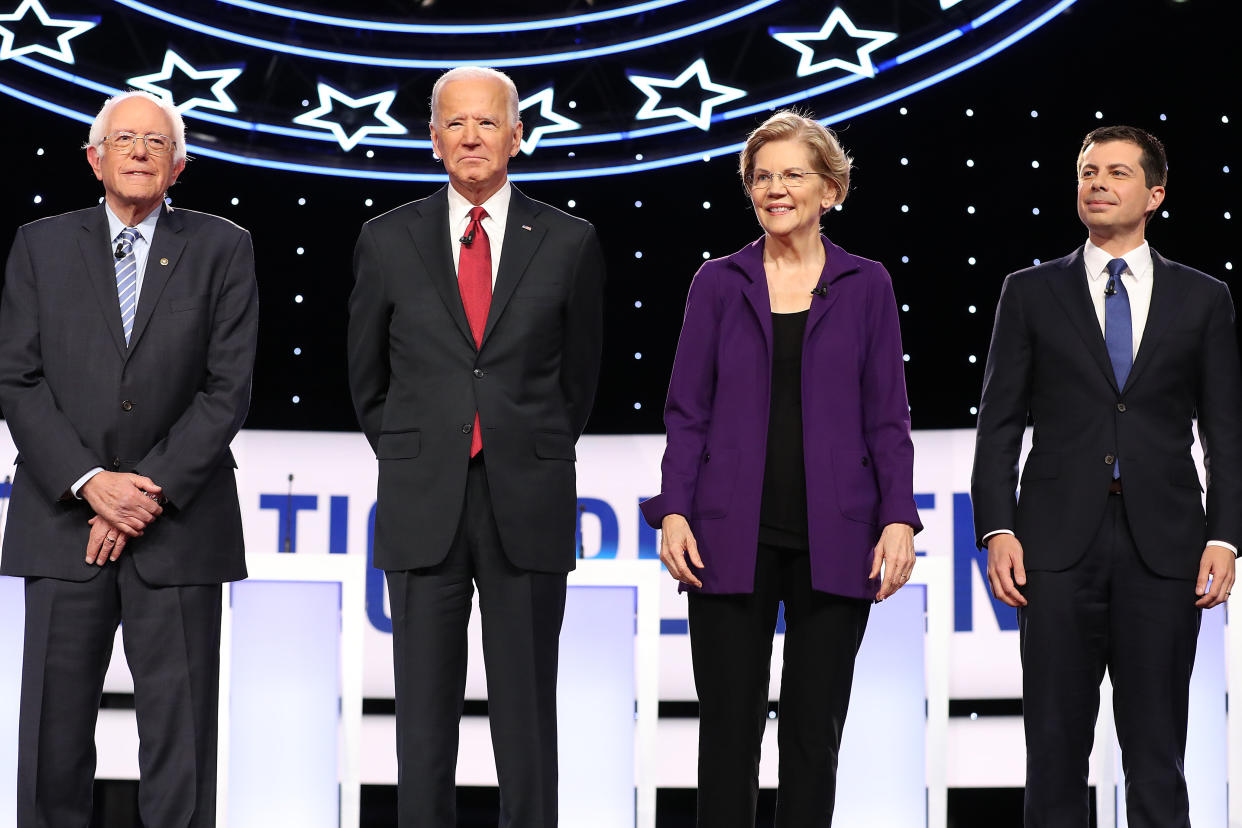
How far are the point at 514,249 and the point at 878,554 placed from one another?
2.84ft

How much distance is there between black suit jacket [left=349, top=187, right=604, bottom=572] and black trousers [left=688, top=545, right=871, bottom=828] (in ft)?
1.14

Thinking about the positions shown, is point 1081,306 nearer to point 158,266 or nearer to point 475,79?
point 475,79

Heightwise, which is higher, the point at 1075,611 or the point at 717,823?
the point at 1075,611

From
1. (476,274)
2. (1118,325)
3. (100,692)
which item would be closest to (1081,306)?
(1118,325)

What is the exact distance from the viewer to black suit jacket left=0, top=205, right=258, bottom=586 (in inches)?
104

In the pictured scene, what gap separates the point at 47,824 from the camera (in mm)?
2609

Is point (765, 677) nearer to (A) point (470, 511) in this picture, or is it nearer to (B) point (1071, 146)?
(A) point (470, 511)

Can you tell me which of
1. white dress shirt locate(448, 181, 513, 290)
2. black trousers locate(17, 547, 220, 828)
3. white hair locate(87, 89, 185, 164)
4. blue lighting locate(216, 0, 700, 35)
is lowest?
black trousers locate(17, 547, 220, 828)

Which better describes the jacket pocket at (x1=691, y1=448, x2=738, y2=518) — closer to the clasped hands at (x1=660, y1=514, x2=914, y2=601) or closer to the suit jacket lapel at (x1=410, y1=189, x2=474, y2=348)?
the clasped hands at (x1=660, y1=514, x2=914, y2=601)

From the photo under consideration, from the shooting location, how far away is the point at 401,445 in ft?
8.34

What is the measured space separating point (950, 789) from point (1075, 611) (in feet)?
7.15

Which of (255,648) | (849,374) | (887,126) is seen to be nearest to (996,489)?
(849,374)

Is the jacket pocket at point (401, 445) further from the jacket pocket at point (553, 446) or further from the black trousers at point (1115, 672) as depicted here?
the black trousers at point (1115, 672)

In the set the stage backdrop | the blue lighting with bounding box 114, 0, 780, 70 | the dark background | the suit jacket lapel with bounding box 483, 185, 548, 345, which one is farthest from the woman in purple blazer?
the blue lighting with bounding box 114, 0, 780, 70
